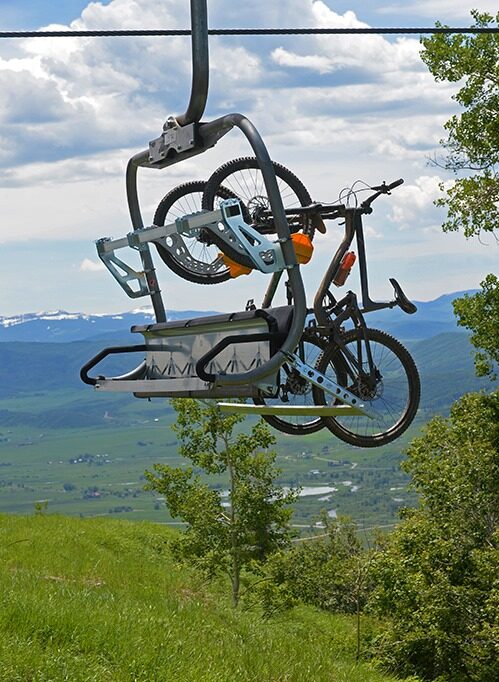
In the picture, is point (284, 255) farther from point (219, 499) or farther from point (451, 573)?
point (219, 499)

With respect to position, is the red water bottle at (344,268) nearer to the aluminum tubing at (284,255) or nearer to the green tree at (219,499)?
the aluminum tubing at (284,255)

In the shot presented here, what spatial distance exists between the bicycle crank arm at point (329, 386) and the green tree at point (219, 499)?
2835 cm

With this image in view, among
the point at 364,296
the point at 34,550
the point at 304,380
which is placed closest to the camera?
the point at 304,380

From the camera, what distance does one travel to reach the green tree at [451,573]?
2759 centimetres

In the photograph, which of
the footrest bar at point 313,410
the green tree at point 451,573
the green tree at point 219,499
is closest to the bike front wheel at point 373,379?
the footrest bar at point 313,410

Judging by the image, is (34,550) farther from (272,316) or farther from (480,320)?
(272,316)

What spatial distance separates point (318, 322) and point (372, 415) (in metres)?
0.73

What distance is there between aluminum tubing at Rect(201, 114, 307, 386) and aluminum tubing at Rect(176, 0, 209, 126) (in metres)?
0.17

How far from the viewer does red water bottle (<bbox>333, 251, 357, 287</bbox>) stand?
6.45 metres

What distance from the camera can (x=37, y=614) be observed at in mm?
11430

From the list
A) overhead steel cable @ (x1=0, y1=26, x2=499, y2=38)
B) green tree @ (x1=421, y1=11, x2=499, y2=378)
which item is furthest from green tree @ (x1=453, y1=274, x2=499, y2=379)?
overhead steel cable @ (x1=0, y1=26, x2=499, y2=38)

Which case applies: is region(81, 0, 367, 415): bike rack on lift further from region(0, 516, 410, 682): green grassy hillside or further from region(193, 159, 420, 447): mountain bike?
region(0, 516, 410, 682): green grassy hillside

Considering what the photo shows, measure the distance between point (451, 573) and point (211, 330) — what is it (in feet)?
78.4

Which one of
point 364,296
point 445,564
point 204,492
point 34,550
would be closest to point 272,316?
point 364,296
